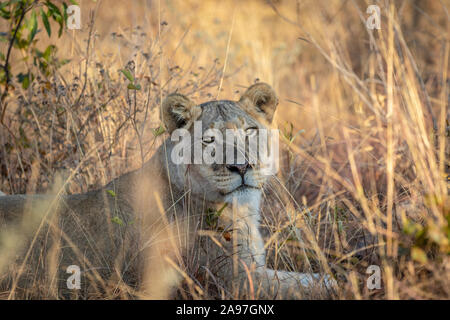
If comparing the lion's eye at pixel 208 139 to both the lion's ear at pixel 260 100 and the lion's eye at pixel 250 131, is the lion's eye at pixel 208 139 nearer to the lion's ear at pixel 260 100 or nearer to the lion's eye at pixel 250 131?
the lion's eye at pixel 250 131

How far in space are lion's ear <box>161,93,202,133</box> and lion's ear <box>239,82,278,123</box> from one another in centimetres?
39

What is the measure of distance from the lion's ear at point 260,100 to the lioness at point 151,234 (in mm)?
263

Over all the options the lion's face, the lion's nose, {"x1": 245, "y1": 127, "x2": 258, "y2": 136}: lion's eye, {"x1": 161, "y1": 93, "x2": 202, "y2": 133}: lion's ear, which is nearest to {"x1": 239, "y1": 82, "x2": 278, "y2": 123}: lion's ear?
the lion's face

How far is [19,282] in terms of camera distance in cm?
334

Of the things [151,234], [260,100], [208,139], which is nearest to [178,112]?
[208,139]

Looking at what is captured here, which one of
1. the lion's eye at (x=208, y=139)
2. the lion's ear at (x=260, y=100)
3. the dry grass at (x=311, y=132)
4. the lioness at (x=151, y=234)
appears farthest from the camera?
the lion's ear at (x=260, y=100)

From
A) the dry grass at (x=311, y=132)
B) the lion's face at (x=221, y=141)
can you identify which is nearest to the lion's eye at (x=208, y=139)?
the lion's face at (x=221, y=141)

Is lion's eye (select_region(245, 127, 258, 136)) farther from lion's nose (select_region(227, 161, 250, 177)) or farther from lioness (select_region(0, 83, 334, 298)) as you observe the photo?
lion's nose (select_region(227, 161, 250, 177))

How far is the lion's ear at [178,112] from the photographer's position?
12.3ft

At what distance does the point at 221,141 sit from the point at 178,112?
0.41 m

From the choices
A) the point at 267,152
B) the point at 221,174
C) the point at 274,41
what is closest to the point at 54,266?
the point at 221,174

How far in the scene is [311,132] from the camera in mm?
7758

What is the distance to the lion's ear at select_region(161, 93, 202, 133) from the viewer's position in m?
3.74
